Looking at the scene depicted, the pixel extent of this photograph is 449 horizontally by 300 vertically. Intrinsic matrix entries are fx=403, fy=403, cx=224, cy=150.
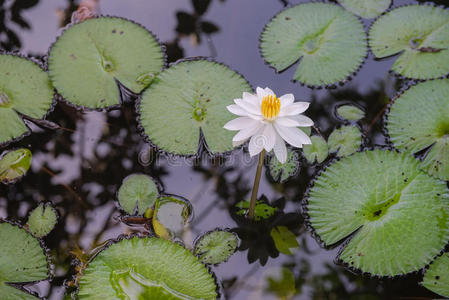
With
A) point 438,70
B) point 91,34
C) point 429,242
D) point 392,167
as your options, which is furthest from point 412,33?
point 91,34

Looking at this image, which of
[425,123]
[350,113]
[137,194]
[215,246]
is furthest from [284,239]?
[425,123]

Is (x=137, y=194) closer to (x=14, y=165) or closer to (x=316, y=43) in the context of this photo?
(x=14, y=165)

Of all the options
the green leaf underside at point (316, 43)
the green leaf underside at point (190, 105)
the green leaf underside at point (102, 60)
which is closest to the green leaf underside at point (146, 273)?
the green leaf underside at point (190, 105)

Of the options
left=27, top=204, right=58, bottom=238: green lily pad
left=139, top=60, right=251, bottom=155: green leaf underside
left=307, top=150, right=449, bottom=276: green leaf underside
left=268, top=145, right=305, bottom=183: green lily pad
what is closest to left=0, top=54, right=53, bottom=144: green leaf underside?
left=27, top=204, right=58, bottom=238: green lily pad

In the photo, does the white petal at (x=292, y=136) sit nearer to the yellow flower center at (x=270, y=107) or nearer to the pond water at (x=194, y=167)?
the yellow flower center at (x=270, y=107)

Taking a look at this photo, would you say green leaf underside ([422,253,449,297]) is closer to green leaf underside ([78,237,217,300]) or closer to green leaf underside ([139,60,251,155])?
green leaf underside ([78,237,217,300])
